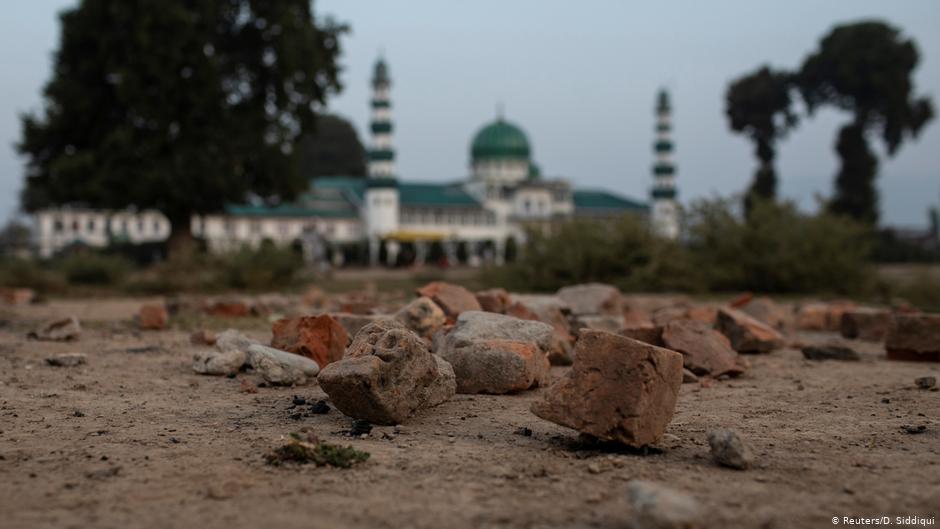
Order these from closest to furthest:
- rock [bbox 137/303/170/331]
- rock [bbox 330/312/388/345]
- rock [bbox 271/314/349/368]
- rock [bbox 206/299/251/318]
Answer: rock [bbox 271/314/349/368]
rock [bbox 330/312/388/345]
rock [bbox 137/303/170/331]
rock [bbox 206/299/251/318]

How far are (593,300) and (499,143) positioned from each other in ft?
200

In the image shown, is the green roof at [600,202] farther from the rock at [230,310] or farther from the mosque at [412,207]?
the rock at [230,310]

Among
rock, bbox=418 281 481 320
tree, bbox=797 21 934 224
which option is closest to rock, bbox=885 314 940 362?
rock, bbox=418 281 481 320

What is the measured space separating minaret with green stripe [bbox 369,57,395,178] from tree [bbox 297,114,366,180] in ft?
50.0

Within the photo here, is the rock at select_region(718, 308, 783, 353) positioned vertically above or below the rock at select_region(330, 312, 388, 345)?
below

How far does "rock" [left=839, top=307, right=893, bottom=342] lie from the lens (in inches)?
355

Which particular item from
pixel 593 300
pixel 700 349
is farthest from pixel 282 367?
pixel 593 300

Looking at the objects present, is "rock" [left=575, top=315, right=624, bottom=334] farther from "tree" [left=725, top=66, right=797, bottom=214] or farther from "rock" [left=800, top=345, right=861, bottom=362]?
"tree" [left=725, top=66, right=797, bottom=214]

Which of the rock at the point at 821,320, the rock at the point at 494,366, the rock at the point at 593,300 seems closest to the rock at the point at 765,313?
the rock at the point at 821,320

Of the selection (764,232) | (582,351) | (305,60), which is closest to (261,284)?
(764,232)

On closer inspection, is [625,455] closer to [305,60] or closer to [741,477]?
[741,477]

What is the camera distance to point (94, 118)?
28.8 meters

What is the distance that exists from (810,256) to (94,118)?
21799mm

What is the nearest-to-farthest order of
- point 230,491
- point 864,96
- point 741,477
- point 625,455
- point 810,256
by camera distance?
point 230,491 → point 741,477 → point 625,455 → point 810,256 → point 864,96
